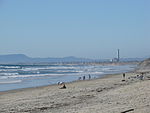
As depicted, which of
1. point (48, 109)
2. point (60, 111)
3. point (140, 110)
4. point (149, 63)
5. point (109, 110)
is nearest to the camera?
point (140, 110)

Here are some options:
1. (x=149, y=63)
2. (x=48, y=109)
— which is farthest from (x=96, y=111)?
(x=149, y=63)

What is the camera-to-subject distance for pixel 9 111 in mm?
12648

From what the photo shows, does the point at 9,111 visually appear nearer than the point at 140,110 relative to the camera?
No

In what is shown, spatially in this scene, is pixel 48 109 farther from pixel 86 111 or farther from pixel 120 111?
pixel 120 111

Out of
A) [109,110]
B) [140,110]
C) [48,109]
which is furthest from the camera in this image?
[48,109]

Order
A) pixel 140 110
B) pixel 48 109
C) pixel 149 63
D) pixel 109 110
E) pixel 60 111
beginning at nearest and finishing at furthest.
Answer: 1. pixel 140 110
2. pixel 109 110
3. pixel 60 111
4. pixel 48 109
5. pixel 149 63

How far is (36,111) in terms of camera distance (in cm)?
1227

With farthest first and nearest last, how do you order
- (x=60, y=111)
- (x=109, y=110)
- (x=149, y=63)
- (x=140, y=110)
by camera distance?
(x=149, y=63)
(x=60, y=111)
(x=109, y=110)
(x=140, y=110)

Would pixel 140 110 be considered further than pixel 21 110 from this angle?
No

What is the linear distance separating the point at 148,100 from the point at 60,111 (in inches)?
138

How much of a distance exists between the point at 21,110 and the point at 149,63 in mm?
61937

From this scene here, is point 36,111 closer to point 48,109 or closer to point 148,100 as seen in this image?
point 48,109

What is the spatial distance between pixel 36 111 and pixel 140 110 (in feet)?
13.9

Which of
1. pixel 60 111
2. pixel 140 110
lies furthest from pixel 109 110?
pixel 60 111
